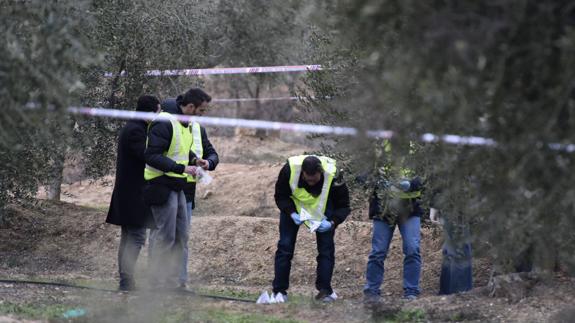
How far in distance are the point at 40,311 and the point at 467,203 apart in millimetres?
3755

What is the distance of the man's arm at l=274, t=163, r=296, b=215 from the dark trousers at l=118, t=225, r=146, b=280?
1427 mm

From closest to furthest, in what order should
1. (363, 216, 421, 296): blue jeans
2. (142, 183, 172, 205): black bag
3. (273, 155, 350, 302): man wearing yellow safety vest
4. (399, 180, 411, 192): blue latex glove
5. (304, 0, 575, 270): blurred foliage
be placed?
1. (304, 0, 575, 270): blurred foliage
2. (399, 180, 411, 192): blue latex glove
3. (142, 183, 172, 205): black bag
4. (273, 155, 350, 302): man wearing yellow safety vest
5. (363, 216, 421, 296): blue jeans

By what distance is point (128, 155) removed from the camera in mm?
9305

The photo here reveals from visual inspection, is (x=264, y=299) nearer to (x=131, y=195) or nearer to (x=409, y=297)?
(x=409, y=297)

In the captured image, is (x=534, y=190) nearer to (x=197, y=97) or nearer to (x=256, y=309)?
(x=256, y=309)

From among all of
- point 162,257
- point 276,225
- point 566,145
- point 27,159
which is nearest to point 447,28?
point 566,145

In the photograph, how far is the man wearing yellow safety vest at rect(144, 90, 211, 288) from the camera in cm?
881

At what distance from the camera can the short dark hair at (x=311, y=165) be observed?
870 cm

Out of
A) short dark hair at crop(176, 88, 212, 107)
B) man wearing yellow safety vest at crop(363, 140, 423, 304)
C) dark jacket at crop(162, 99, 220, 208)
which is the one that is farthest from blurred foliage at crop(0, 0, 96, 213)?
man wearing yellow safety vest at crop(363, 140, 423, 304)

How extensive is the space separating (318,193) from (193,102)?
58.5 inches

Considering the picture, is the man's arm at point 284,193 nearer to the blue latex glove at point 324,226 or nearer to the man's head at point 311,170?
the man's head at point 311,170

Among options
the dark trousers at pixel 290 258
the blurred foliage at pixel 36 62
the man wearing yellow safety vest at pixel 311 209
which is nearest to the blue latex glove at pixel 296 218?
the man wearing yellow safety vest at pixel 311 209

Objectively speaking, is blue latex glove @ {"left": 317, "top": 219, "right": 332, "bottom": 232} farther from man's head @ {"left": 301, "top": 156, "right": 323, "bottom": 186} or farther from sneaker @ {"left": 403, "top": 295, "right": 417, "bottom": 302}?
sneaker @ {"left": 403, "top": 295, "right": 417, "bottom": 302}

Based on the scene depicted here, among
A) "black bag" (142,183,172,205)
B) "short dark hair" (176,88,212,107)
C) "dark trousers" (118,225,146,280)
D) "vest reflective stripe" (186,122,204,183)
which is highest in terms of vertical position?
"short dark hair" (176,88,212,107)
